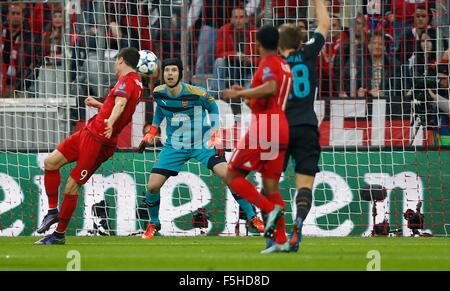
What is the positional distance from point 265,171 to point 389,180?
6033 millimetres

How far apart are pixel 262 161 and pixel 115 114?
2.70m

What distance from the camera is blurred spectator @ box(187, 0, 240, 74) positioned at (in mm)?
18203

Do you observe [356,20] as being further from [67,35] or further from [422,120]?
[67,35]

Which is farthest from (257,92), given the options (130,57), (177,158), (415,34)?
(415,34)

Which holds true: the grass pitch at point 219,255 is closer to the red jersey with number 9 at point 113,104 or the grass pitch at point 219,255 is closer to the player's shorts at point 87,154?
the player's shorts at point 87,154

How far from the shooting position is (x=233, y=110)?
1759cm

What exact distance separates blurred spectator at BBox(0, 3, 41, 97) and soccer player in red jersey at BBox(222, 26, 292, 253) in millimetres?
7899

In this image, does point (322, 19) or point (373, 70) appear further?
point (373, 70)

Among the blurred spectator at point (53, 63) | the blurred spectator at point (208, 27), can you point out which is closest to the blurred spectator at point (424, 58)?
the blurred spectator at point (208, 27)

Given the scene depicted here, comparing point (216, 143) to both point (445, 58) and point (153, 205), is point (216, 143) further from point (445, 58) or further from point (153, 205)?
point (445, 58)

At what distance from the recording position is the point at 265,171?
11.3 meters

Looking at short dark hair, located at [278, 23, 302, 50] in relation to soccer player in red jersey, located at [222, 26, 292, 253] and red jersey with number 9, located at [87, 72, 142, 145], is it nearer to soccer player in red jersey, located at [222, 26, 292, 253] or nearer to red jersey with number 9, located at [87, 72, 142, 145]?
soccer player in red jersey, located at [222, 26, 292, 253]

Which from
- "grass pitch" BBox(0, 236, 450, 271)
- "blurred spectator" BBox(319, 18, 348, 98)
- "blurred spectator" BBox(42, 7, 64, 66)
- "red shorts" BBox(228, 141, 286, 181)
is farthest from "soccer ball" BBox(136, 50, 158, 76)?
"red shorts" BBox(228, 141, 286, 181)

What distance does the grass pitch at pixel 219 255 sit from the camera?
33.8ft
